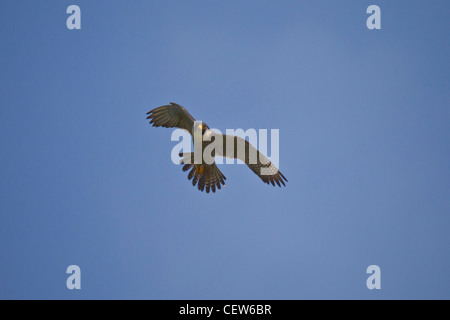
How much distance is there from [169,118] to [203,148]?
109 centimetres

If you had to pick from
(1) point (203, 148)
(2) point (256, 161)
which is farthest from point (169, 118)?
(2) point (256, 161)

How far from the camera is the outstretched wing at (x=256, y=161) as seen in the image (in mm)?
11652

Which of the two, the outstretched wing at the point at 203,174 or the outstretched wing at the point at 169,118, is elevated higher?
the outstretched wing at the point at 169,118

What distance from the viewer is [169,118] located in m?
11.3

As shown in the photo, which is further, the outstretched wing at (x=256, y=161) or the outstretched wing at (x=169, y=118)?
the outstretched wing at (x=256, y=161)

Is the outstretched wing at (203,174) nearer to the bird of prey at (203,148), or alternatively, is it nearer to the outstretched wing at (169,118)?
the bird of prey at (203,148)

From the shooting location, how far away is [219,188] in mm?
11453

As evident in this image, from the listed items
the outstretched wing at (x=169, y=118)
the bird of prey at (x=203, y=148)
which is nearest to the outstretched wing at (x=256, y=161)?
the bird of prey at (x=203, y=148)

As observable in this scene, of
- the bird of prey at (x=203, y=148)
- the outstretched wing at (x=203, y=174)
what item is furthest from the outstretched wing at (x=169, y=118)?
the outstretched wing at (x=203, y=174)

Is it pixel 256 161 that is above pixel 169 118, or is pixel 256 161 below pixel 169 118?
below

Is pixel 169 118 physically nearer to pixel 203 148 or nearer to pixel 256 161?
pixel 203 148

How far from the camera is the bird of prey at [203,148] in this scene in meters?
11.0

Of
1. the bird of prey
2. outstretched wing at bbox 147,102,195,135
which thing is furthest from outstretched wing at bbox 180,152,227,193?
outstretched wing at bbox 147,102,195,135
